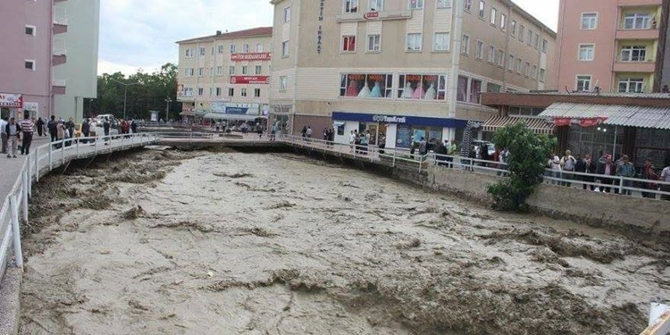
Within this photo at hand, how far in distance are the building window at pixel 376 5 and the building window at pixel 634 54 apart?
676 inches

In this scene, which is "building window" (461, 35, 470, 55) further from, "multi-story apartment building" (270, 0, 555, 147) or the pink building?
the pink building

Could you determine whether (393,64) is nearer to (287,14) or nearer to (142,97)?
(287,14)

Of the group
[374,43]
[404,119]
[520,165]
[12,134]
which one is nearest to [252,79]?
[374,43]

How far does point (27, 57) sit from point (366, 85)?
80.0 feet

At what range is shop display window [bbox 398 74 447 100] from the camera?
126 ft

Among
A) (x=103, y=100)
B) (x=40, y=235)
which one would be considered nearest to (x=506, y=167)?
(x=40, y=235)

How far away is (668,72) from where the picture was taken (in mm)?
36094

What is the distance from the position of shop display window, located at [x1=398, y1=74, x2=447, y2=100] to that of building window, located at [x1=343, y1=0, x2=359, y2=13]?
21.4 ft

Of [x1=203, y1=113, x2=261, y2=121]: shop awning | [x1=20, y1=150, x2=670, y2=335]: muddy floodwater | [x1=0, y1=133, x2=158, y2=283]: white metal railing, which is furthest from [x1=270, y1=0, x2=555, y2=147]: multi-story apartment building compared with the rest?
[x1=203, y1=113, x2=261, y2=121]: shop awning

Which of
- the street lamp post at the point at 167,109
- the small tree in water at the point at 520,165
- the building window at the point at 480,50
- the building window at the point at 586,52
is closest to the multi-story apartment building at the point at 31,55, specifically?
the building window at the point at 480,50

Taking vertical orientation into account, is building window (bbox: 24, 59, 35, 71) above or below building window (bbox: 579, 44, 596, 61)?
below

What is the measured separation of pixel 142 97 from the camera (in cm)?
9850

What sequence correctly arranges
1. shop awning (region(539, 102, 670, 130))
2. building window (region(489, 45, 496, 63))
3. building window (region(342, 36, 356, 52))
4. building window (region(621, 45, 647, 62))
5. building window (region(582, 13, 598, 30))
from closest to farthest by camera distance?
shop awning (region(539, 102, 670, 130))
building window (region(621, 45, 647, 62))
building window (region(582, 13, 598, 30))
building window (region(342, 36, 356, 52))
building window (region(489, 45, 496, 63))

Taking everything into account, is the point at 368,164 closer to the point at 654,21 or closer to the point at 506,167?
the point at 506,167
